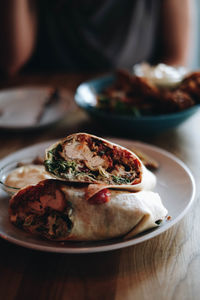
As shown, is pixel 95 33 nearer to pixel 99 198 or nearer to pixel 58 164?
pixel 58 164

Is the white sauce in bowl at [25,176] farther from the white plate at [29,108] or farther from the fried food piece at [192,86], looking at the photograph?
the fried food piece at [192,86]

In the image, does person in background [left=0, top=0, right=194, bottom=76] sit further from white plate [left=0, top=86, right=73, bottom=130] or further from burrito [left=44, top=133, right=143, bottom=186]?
burrito [left=44, top=133, right=143, bottom=186]

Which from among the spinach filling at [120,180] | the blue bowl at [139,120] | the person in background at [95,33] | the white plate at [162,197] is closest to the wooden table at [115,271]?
the white plate at [162,197]

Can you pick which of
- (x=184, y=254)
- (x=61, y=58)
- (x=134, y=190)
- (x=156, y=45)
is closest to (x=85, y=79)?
(x=61, y=58)

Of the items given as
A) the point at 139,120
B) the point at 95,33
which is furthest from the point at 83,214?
the point at 95,33

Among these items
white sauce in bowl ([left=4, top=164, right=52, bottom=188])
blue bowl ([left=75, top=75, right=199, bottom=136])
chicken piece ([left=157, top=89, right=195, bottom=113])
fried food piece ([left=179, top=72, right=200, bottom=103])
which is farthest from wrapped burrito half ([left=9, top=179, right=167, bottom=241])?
fried food piece ([left=179, top=72, right=200, bottom=103])

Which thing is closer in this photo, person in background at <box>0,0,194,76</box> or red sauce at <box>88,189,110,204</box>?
red sauce at <box>88,189,110,204</box>
